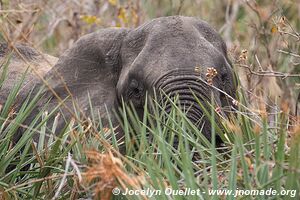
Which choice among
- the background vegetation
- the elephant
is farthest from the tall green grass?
the elephant

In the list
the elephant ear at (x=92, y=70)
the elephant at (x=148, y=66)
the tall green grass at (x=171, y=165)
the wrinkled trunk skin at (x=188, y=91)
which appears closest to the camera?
the tall green grass at (x=171, y=165)

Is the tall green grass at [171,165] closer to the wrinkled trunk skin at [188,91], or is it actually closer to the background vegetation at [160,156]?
the background vegetation at [160,156]

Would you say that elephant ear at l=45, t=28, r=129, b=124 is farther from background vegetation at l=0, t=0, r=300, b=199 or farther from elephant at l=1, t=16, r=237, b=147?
background vegetation at l=0, t=0, r=300, b=199

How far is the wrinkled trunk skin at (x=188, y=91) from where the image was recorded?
4.64 m

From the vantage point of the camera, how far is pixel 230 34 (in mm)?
9992

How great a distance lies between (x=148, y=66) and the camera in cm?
513

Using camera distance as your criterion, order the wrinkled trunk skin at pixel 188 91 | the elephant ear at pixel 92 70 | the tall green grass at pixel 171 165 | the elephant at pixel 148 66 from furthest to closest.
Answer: the elephant ear at pixel 92 70 < the elephant at pixel 148 66 < the wrinkled trunk skin at pixel 188 91 < the tall green grass at pixel 171 165

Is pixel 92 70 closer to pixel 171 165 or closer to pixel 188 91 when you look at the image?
pixel 188 91

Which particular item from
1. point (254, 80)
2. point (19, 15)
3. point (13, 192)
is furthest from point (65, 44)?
point (13, 192)

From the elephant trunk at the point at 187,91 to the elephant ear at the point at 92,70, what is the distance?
0.63 metres

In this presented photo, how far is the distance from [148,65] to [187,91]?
1.34ft

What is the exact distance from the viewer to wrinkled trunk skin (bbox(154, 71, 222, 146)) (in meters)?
4.64

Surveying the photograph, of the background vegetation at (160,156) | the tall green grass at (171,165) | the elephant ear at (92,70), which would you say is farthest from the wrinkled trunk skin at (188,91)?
the elephant ear at (92,70)

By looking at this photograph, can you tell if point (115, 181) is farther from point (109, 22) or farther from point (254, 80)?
point (109, 22)
